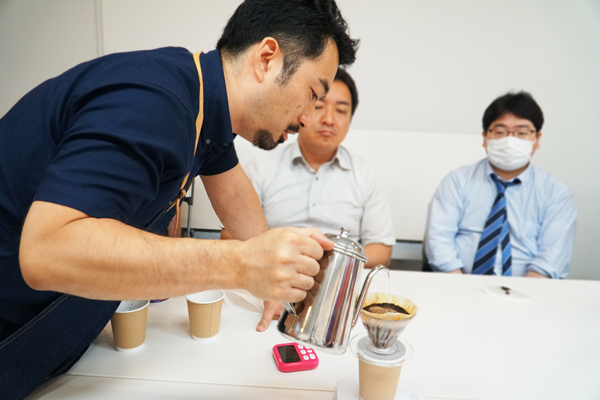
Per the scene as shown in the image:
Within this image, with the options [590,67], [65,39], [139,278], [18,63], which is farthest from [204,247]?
[590,67]

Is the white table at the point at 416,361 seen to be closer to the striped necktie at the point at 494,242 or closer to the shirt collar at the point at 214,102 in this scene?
the shirt collar at the point at 214,102

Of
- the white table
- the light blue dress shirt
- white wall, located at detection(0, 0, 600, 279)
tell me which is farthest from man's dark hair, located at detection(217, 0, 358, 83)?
white wall, located at detection(0, 0, 600, 279)

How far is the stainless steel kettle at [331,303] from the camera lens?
0.75 metres

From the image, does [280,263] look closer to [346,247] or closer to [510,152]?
[346,247]

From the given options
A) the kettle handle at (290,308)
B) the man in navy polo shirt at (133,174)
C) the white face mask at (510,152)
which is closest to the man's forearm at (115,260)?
the man in navy polo shirt at (133,174)

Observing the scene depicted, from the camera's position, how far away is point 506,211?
2.48 metres

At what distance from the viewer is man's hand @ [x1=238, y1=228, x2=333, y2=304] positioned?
2.23 ft

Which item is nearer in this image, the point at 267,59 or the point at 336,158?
the point at 267,59

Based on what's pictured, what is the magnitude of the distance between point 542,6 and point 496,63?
1.81ft

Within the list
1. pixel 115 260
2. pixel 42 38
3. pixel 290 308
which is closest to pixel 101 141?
pixel 115 260

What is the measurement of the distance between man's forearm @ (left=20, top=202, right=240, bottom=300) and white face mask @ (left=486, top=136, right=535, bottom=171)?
224 cm

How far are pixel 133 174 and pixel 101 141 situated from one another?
0.07 metres

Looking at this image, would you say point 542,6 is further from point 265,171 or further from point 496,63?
point 265,171

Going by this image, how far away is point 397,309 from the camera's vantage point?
3.05 ft
